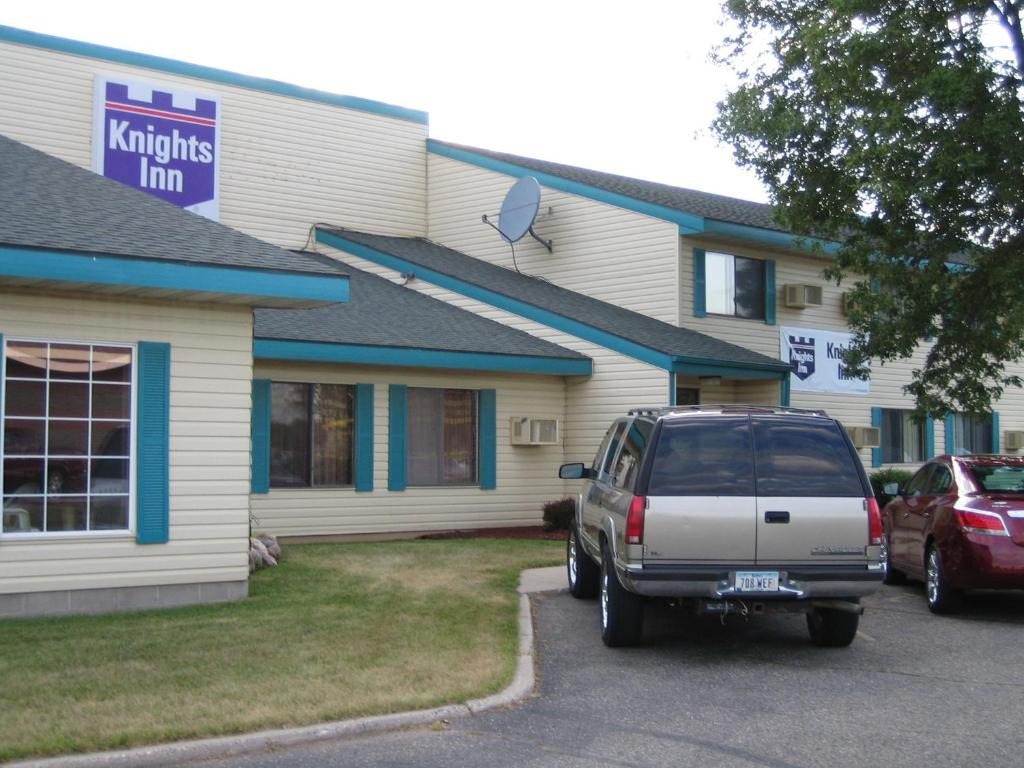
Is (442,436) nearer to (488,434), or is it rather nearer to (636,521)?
(488,434)

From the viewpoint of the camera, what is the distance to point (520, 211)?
22172mm

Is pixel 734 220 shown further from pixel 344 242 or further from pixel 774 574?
pixel 774 574

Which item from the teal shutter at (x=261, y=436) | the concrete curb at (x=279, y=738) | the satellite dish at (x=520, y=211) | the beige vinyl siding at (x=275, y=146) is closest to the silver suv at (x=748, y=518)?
the concrete curb at (x=279, y=738)

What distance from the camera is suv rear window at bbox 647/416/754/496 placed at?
28.7 feet

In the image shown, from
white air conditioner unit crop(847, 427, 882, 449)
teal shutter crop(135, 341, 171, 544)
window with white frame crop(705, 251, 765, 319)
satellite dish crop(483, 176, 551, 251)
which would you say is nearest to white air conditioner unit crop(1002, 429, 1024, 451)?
white air conditioner unit crop(847, 427, 882, 449)

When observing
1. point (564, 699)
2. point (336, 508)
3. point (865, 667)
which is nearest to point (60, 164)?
point (336, 508)

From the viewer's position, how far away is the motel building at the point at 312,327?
10.4 metres

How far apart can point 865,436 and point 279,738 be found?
1826 cm

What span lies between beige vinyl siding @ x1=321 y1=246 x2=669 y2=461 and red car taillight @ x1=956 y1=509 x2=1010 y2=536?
22.8ft

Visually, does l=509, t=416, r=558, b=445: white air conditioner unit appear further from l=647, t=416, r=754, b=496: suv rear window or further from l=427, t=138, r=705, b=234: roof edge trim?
l=647, t=416, r=754, b=496: suv rear window

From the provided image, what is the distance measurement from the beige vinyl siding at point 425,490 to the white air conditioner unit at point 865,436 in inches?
263

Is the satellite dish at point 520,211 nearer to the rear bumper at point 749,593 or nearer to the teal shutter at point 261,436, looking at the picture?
the teal shutter at point 261,436

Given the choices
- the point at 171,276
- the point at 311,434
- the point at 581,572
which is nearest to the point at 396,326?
the point at 311,434

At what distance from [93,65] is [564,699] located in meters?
17.5
